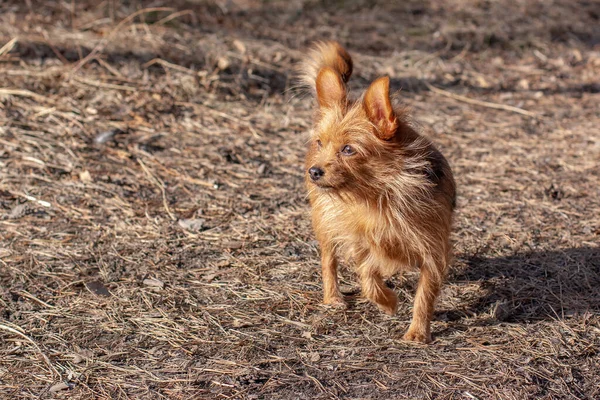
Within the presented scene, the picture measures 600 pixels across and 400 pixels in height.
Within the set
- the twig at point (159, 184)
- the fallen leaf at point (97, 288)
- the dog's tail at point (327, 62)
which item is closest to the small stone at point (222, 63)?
the twig at point (159, 184)

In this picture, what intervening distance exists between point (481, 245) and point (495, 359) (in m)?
1.46

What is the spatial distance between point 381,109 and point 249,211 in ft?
7.03

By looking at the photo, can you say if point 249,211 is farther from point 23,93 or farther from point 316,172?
point 23,93

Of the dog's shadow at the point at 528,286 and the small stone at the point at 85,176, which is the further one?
the small stone at the point at 85,176

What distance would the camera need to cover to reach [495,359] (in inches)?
152

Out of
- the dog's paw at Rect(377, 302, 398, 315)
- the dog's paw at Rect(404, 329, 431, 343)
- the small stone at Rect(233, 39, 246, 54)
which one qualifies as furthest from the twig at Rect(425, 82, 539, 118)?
the dog's paw at Rect(404, 329, 431, 343)

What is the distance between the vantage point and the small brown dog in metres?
3.79

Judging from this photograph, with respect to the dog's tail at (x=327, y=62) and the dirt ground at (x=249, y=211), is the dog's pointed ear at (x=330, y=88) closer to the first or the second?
the dog's tail at (x=327, y=62)

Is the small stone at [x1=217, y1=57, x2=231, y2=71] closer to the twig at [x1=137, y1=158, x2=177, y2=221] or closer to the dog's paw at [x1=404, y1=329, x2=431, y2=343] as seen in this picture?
the twig at [x1=137, y1=158, x2=177, y2=221]

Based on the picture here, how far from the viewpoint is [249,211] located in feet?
18.5

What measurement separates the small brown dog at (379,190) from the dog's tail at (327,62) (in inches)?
4.1

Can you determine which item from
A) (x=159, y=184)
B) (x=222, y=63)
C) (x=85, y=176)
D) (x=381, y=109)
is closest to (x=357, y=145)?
(x=381, y=109)

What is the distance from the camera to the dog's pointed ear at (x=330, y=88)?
401cm

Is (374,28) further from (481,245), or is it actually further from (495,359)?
(495,359)
